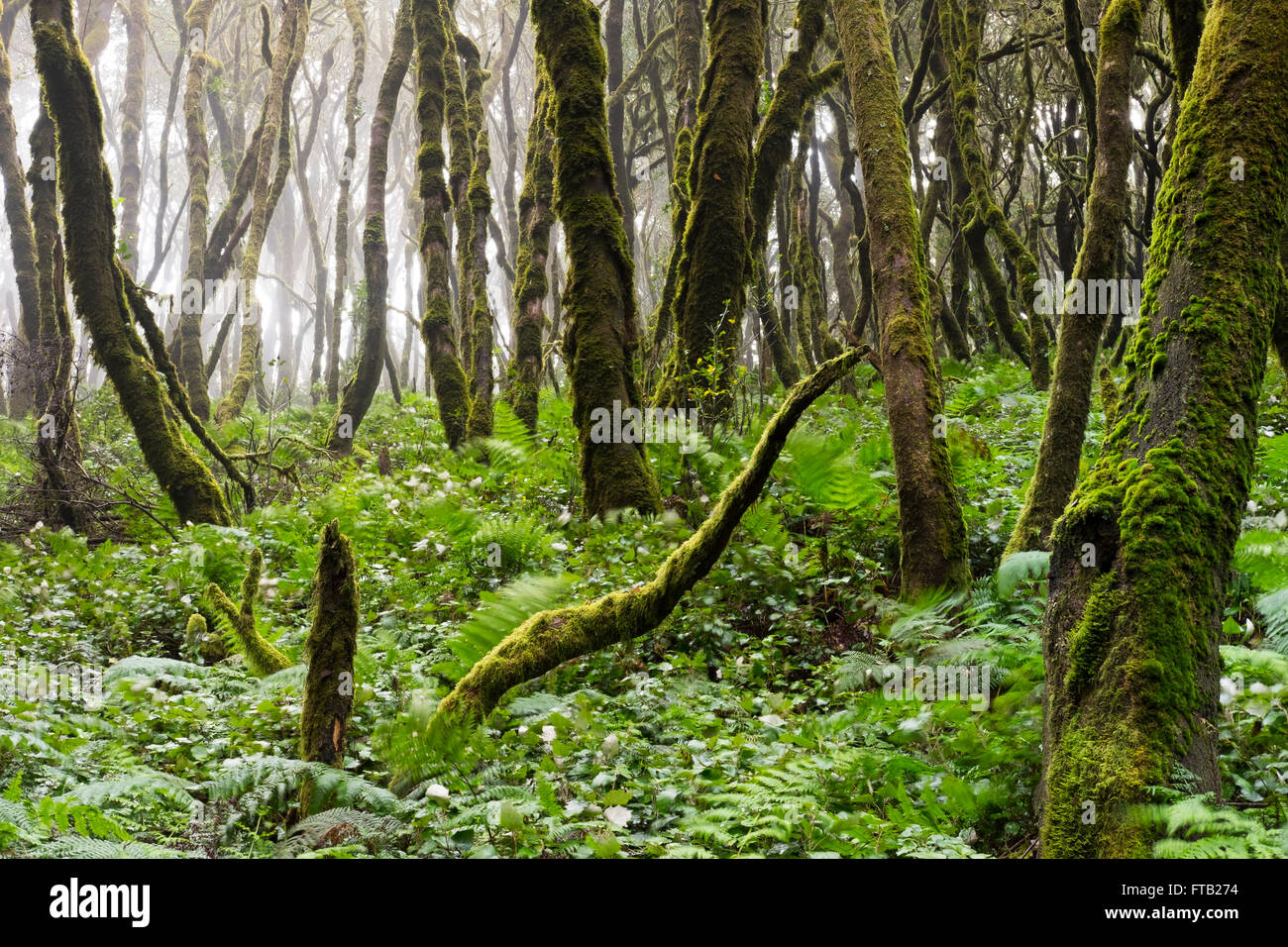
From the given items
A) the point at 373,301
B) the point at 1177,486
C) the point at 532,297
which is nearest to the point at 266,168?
the point at 373,301

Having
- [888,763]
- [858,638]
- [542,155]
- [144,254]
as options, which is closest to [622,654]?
[858,638]

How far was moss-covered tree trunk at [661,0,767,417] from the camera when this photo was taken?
6.76 m

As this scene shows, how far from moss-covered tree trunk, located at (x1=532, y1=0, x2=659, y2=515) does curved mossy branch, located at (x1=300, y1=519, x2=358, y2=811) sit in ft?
8.96

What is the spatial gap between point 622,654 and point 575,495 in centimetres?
264

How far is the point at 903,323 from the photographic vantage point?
15.2 ft

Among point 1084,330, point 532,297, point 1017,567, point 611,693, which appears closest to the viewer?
point 1017,567

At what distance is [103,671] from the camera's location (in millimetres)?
4133

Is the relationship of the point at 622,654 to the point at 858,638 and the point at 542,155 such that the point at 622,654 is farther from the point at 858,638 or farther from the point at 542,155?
the point at 542,155

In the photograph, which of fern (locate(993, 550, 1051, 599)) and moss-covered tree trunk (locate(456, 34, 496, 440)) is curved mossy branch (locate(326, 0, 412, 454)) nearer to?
moss-covered tree trunk (locate(456, 34, 496, 440))

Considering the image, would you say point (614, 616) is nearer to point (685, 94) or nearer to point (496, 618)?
point (496, 618)

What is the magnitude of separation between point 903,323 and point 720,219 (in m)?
2.62

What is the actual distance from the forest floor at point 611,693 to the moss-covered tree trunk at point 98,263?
1.97 ft

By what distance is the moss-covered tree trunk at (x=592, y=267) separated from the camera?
18.9ft

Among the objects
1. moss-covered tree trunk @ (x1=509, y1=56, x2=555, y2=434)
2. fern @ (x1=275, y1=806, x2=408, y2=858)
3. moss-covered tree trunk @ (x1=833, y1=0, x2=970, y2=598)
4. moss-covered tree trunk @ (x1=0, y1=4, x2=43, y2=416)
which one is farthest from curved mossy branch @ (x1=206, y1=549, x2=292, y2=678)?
moss-covered tree trunk @ (x1=0, y1=4, x2=43, y2=416)
